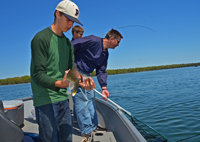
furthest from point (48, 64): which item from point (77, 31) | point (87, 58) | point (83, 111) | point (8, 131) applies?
point (77, 31)

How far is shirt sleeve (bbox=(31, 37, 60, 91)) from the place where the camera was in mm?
1289

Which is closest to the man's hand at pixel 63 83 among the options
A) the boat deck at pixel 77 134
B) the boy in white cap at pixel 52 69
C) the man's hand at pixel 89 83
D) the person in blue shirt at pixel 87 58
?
the boy in white cap at pixel 52 69

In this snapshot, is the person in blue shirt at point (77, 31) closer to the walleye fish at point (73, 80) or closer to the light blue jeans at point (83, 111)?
the light blue jeans at point (83, 111)

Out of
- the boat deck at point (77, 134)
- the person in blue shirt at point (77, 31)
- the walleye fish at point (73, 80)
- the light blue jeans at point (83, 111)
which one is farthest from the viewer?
the person in blue shirt at point (77, 31)

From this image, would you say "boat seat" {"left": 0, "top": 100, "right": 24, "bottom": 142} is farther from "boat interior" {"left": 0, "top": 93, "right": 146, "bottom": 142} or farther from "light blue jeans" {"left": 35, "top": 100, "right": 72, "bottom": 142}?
"light blue jeans" {"left": 35, "top": 100, "right": 72, "bottom": 142}

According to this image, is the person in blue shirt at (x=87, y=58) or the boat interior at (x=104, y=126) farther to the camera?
the person in blue shirt at (x=87, y=58)

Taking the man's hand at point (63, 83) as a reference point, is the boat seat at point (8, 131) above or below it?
below

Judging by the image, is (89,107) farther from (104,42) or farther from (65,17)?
(65,17)

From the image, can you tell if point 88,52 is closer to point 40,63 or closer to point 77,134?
point 40,63

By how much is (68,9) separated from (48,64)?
53 cm

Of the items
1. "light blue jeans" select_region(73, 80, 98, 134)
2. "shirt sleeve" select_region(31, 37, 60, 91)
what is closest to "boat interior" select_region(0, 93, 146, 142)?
"light blue jeans" select_region(73, 80, 98, 134)

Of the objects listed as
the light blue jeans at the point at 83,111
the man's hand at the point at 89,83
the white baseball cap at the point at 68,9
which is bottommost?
the light blue jeans at the point at 83,111

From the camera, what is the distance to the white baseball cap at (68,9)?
4.74ft

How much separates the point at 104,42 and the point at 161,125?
184 inches
